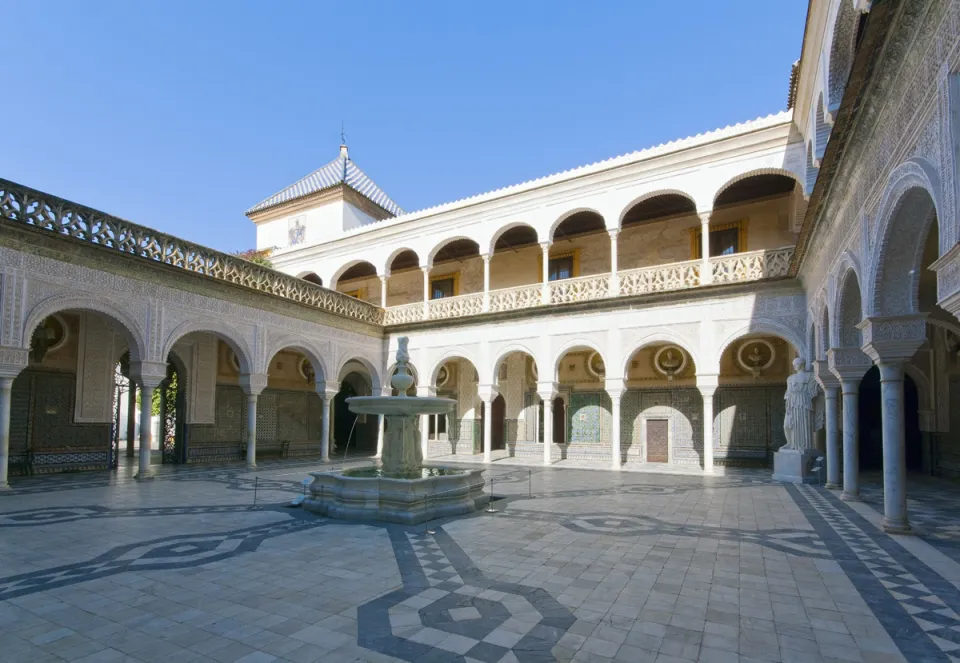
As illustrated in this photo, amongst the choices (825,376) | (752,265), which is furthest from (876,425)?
(825,376)

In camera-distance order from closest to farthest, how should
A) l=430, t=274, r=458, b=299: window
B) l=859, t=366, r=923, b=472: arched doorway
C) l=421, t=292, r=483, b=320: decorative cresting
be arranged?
l=859, t=366, r=923, b=472: arched doorway → l=421, t=292, r=483, b=320: decorative cresting → l=430, t=274, r=458, b=299: window

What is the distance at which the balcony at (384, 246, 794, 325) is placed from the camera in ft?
41.0

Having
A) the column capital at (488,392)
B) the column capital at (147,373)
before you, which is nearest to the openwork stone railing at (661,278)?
the column capital at (488,392)

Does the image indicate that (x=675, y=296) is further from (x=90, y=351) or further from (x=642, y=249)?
(x=90, y=351)

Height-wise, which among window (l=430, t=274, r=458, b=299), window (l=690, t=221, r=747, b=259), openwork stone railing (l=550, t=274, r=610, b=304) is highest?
window (l=690, t=221, r=747, b=259)

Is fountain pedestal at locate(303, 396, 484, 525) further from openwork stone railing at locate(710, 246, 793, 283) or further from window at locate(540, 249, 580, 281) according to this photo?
window at locate(540, 249, 580, 281)

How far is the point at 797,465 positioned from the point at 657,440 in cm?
489

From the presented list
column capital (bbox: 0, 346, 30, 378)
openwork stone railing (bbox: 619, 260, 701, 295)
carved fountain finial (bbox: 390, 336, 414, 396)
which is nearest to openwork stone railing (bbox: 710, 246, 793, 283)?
openwork stone railing (bbox: 619, 260, 701, 295)

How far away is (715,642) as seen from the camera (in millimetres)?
3213

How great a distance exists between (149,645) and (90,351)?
11.8 m

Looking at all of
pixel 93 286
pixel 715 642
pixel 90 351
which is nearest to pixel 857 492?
pixel 715 642

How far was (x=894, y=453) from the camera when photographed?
6.27 metres

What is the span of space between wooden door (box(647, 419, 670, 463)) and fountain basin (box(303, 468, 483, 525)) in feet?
30.4

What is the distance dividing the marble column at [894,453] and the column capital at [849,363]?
1.69 m
